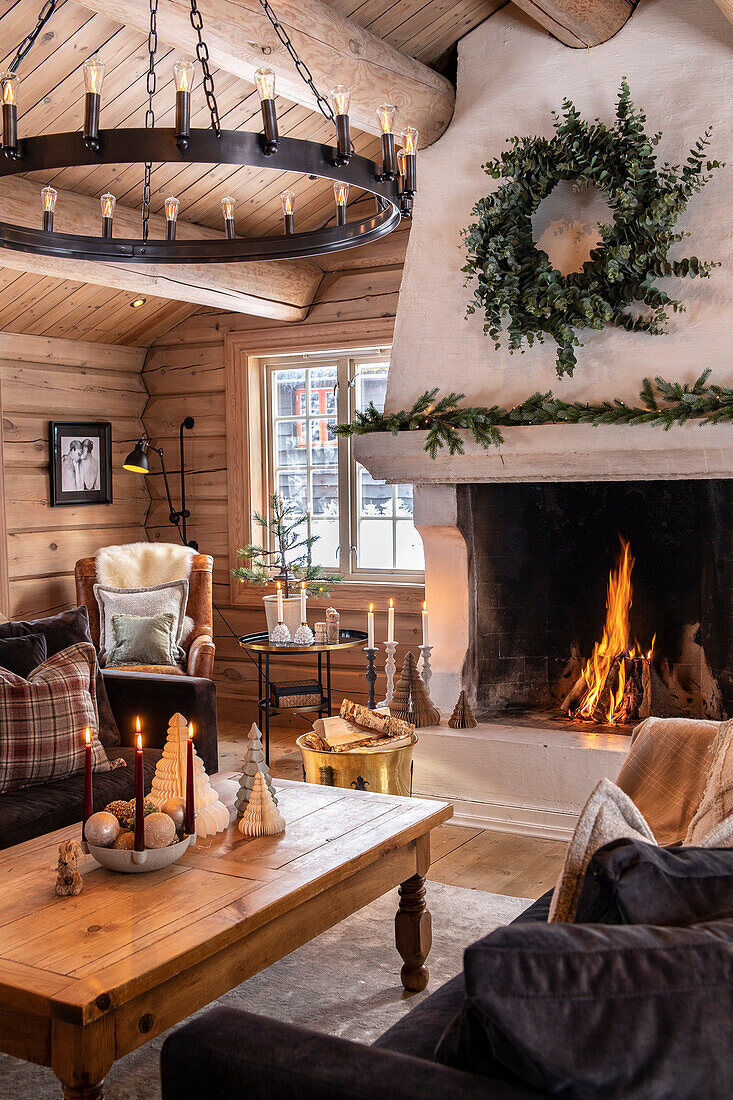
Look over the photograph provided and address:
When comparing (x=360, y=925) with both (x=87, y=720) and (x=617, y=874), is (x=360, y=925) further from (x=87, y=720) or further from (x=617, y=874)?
(x=617, y=874)

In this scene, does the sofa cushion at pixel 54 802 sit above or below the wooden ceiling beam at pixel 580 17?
below

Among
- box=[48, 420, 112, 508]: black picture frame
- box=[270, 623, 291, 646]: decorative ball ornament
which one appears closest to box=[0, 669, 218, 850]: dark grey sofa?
box=[270, 623, 291, 646]: decorative ball ornament

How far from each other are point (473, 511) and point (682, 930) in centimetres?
324

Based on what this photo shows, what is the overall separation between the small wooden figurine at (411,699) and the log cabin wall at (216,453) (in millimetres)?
1364

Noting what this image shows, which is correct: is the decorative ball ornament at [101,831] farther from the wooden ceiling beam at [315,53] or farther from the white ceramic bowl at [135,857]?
the wooden ceiling beam at [315,53]

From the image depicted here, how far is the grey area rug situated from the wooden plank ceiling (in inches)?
125

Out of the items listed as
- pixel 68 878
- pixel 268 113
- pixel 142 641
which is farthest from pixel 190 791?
pixel 142 641

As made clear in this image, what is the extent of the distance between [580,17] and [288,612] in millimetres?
2645

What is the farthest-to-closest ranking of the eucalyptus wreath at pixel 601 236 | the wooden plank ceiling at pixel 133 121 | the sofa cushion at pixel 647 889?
the wooden plank ceiling at pixel 133 121 → the eucalyptus wreath at pixel 601 236 → the sofa cushion at pixel 647 889

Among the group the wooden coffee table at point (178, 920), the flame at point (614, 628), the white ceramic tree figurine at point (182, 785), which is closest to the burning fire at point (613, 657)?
the flame at point (614, 628)

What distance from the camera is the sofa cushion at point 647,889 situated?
132 cm

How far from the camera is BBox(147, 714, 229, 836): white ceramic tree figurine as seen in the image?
2.52 meters

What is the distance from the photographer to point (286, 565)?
5105 millimetres

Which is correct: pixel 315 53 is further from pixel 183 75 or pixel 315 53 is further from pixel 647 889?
pixel 647 889
